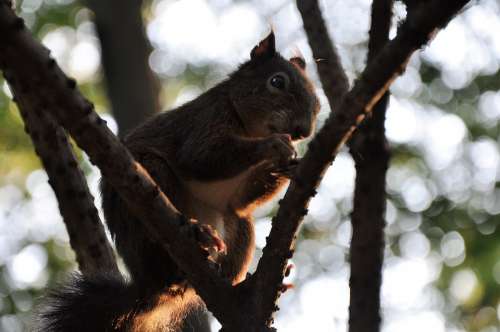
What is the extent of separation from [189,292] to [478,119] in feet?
15.3

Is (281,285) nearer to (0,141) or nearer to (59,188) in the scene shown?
(59,188)

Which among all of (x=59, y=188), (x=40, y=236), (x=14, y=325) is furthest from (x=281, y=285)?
(x=40, y=236)

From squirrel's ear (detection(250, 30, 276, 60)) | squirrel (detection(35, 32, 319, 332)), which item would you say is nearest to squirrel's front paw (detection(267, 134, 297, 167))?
squirrel (detection(35, 32, 319, 332))

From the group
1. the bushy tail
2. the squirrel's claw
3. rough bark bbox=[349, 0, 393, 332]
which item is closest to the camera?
rough bark bbox=[349, 0, 393, 332]

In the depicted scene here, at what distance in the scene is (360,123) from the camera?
2.58 metres

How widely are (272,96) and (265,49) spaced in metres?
0.40

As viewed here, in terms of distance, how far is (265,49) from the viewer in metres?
4.87

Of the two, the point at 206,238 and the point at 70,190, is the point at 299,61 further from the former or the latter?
Result: the point at 206,238

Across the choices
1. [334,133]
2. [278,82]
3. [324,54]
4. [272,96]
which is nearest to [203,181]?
[272,96]

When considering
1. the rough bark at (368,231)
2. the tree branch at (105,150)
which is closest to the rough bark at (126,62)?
the tree branch at (105,150)

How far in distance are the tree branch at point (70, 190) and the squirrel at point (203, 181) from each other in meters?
0.16

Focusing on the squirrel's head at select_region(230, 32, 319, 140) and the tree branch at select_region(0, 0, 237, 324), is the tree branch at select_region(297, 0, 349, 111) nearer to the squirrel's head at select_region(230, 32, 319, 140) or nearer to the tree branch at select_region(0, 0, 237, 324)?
the squirrel's head at select_region(230, 32, 319, 140)

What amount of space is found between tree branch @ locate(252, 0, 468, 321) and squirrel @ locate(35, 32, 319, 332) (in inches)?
18.1

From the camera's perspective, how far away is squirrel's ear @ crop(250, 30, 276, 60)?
15.9 ft
